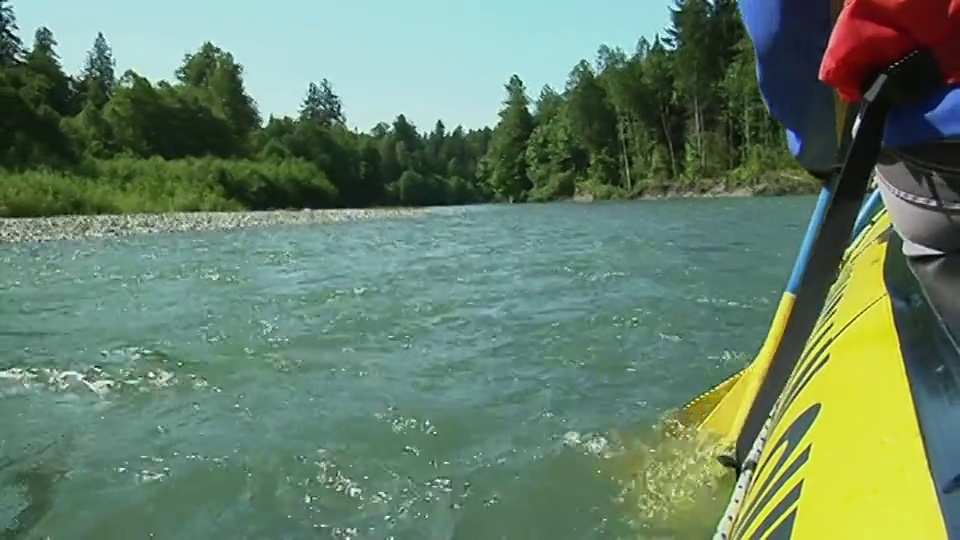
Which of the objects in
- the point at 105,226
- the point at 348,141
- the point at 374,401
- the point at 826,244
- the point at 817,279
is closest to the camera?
the point at 826,244

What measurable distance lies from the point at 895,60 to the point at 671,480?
277cm

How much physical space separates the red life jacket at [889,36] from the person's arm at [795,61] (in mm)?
359

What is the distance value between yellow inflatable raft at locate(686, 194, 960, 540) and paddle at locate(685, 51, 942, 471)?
125mm

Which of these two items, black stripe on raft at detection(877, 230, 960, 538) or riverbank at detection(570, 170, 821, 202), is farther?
riverbank at detection(570, 170, 821, 202)

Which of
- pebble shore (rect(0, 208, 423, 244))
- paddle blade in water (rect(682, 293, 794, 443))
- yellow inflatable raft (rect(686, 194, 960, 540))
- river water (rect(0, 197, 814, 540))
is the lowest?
pebble shore (rect(0, 208, 423, 244))

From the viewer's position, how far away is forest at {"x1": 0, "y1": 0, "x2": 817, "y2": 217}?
41.8 metres

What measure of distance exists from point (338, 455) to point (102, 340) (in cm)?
380

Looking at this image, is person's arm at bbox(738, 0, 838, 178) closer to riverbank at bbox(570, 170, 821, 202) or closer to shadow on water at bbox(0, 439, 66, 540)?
shadow on water at bbox(0, 439, 66, 540)

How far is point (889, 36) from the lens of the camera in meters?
1.34

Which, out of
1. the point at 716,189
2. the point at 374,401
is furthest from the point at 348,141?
the point at 374,401

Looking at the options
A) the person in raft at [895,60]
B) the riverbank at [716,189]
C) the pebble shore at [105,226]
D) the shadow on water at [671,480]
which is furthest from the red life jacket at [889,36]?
the riverbank at [716,189]

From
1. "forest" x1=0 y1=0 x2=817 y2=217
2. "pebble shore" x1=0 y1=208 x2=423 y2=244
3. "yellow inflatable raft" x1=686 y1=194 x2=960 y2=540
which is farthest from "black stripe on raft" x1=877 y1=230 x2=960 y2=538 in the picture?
"forest" x1=0 y1=0 x2=817 y2=217

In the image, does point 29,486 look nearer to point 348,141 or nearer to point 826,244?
point 826,244

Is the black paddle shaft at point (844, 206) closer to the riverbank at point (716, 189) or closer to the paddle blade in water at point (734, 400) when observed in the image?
the paddle blade in water at point (734, 400)
